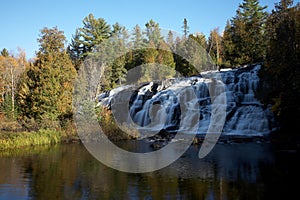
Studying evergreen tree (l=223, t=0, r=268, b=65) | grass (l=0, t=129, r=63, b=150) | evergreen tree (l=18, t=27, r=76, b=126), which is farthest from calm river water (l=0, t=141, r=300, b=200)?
evergreen tree (l=223, t=0, r=268, b=65)

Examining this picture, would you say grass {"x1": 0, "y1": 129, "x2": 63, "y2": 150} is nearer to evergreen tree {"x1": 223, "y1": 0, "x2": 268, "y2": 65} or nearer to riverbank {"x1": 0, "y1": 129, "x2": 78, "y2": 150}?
riverbank {"x1": 0, "y1": 129, "x2": 78, "y2": 150}

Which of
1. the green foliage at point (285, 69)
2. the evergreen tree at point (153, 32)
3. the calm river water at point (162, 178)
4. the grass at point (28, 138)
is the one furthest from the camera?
the evergreen tree at point (153, 32)

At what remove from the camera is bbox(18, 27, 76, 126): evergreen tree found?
26.8 metres

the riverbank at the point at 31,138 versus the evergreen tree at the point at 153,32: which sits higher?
the evergreen tree at the point at 153,32

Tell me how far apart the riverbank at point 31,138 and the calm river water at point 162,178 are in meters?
2.74

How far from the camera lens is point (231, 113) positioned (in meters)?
30.6

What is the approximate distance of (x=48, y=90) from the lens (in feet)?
87.7

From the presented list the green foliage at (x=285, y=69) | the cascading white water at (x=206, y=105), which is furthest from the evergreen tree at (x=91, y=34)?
the green foliage at (x=285, y=69)

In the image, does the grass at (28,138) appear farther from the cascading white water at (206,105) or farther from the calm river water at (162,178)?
the cascading white water at (206,105)

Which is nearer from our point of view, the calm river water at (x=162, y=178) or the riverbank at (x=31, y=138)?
the calm river water at (x=162, y=178)

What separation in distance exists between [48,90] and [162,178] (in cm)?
1555

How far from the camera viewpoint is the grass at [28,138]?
75.2ft

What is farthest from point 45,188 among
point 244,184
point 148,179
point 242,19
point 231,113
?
point 242,19

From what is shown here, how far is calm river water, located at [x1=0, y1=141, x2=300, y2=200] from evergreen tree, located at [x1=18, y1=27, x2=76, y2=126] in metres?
6.94
